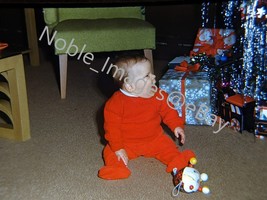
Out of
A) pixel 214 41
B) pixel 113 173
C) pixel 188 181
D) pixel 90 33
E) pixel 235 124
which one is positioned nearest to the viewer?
pixel 188 181

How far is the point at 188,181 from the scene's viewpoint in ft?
3.74

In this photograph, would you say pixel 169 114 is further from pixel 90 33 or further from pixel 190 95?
pixel 90 33

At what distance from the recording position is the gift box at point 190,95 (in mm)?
1608

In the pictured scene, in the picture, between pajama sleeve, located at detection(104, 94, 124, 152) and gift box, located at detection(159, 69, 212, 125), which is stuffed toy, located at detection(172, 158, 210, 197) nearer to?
pajama sleeve, located at detection(104, 94, 124, 152)

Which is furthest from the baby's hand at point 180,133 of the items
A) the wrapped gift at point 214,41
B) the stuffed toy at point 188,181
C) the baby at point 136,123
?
the wrapped gift at point 214,41

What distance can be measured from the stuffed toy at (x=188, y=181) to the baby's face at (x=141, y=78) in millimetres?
292

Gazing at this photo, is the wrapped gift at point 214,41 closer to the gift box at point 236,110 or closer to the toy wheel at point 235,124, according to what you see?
the gift box at point 236,110

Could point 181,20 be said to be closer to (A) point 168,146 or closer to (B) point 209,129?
(B) point 209,129

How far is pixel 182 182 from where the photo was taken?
1151mm

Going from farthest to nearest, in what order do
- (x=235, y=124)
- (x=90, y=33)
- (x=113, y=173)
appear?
(x=90, y=33)
(x=235, y=124)
(x=113, y=173)

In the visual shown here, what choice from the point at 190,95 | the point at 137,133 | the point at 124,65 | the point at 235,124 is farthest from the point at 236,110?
the point at 124,65

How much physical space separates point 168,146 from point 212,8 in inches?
44.8

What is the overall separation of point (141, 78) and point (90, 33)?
73cm

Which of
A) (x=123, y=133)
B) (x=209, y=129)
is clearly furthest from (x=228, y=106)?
(x=123, y=133)
